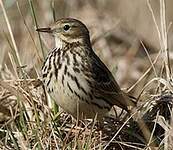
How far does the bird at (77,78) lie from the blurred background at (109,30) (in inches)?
49.3

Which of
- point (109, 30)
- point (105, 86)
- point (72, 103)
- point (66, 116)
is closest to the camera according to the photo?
point (72, 103)

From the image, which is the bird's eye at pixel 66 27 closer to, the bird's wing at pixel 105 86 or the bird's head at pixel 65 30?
the bird's head at pixel 65 30

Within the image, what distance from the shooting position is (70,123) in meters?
6.05

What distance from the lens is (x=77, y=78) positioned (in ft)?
18.0

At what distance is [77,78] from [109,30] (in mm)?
2488

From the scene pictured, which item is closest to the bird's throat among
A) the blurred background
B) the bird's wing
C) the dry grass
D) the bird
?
the bird

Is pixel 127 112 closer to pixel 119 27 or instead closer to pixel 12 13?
pixel 119 27

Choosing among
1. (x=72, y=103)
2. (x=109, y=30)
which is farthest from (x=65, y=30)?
(x=109, y=30)

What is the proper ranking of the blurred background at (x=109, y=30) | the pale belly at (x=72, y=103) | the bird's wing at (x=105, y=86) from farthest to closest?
the blurred background at (x=109, y=30) → the bird's wing at (x=105, y=86) → the pale belly at (x=72, y=103)

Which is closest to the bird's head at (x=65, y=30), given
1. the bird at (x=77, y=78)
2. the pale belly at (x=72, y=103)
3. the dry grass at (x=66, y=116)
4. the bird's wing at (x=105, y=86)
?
the bird at (x=77, y=78)

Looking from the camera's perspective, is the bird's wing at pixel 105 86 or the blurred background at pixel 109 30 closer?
the bird's wing at pixel 105 86

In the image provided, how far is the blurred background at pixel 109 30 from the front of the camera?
7998mm

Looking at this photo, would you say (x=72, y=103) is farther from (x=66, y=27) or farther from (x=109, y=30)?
(x=109, y=30)

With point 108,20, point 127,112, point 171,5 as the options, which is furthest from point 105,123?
point 171,5
